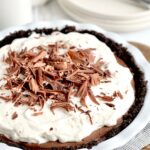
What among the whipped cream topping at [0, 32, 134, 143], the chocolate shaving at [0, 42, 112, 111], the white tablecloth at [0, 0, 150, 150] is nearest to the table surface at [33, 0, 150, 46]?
the white tablecloth at [0, 0, 150, 150]

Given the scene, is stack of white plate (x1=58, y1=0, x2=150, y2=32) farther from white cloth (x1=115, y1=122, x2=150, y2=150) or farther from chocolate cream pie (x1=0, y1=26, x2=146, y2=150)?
white cloth (x1=115, y1=122, x2=150, y2=150)

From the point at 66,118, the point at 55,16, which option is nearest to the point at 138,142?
the point at 66,118

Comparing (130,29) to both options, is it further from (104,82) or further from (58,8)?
(104,82)

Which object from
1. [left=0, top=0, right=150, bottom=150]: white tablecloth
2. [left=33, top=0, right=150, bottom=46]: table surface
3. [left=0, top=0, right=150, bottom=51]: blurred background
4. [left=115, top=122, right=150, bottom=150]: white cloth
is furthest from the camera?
[left=33, top=0, right=150, bottom=46]: table surface

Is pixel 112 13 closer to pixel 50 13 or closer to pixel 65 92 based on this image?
pixel 50 13

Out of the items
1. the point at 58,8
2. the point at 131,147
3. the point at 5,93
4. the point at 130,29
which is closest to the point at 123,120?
the point at 131,147

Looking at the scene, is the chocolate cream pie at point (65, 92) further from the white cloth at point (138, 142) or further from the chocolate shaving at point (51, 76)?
the white cloth at point (138, 142)
